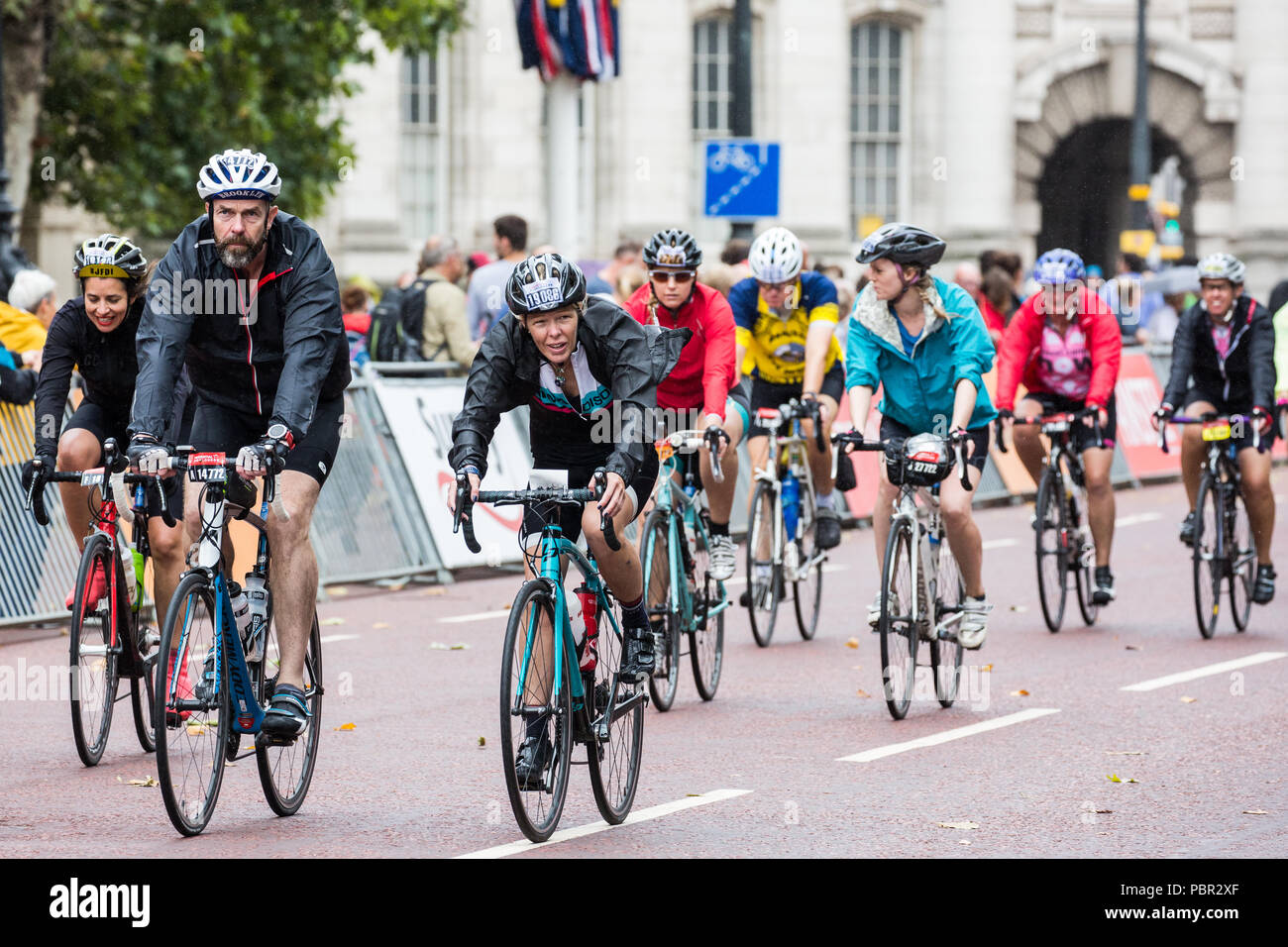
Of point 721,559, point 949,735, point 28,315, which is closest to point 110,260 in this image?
point 721,559

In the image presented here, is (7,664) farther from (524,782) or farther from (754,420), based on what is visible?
(524,782)

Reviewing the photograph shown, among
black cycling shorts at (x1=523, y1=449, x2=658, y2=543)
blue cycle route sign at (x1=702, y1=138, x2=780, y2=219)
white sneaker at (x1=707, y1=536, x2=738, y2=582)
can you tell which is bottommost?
white sneaker at (x1=707, y1=536, x2=738, y2=582)

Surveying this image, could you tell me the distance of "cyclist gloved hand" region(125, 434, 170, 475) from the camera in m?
7.07

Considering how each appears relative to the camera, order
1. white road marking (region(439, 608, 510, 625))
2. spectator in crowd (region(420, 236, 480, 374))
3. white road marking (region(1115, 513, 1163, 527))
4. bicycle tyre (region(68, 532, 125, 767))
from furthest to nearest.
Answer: white road marking (region(1115, 513, 1163, 527))
spectator in crowd (region(420, 236, 480, 374))
white road marking (region(439, 608, 510, 625))
bicycle tyre (region(68, 532, 125, 767))

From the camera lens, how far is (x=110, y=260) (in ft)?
29.2

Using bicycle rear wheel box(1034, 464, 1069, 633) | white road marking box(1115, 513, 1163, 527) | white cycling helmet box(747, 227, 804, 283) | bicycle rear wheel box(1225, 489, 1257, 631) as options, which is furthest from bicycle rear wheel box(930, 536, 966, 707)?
white road marking box(1115, 513, 1163, 527)

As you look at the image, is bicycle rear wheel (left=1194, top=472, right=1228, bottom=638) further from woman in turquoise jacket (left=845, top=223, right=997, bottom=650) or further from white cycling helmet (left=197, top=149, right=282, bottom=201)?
white cycling helmet (left=197, top=149, right=282, bottom=201)

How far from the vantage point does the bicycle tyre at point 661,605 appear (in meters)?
9.73

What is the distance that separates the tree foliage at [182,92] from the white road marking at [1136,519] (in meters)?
9.96

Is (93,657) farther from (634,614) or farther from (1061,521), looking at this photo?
(1061,521)

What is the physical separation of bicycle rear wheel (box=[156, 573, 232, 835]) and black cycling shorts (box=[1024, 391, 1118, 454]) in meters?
6.51

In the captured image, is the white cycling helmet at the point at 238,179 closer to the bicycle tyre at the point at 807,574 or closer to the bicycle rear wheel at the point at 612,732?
the bicycle rear wheel at the point at 612,732

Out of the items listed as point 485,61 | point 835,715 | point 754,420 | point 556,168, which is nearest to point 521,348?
point 835,715

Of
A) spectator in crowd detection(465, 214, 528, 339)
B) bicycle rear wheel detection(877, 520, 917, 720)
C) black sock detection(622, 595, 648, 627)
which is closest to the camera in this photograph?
black sock detection(622, 595, 648, 627)
